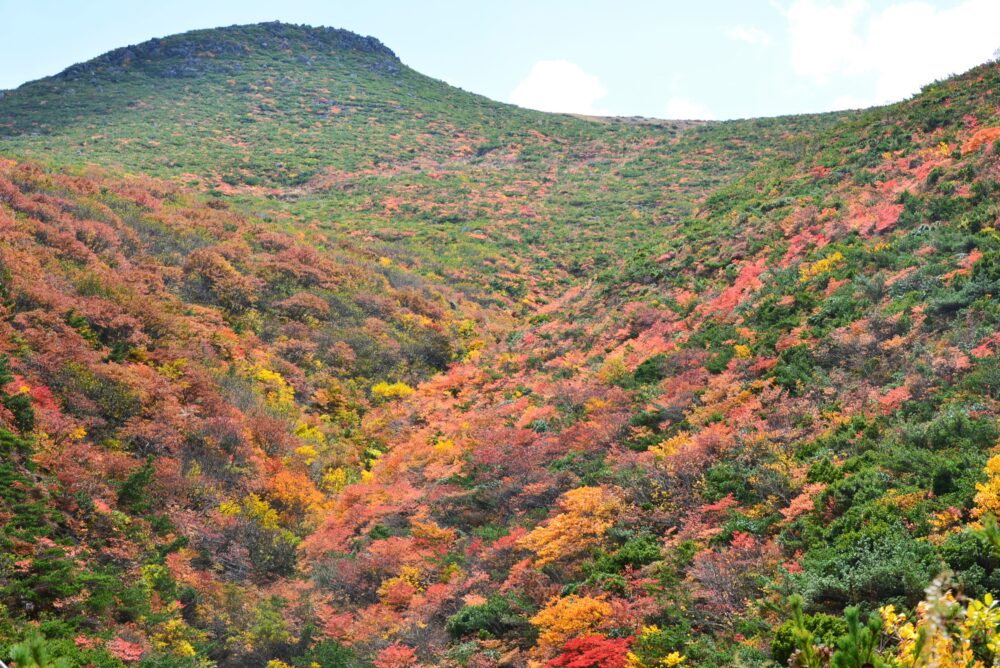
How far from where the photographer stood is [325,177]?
5675 centimetres

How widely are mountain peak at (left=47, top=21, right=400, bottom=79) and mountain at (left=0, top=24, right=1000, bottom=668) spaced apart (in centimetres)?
5423

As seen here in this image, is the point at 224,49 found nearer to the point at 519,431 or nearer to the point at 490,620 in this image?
the point at 519,431

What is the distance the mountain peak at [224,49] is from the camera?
266 ft

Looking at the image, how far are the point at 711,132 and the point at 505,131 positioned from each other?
21690 mm

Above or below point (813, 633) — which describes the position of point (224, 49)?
above

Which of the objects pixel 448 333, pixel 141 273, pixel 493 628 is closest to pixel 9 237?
pixel 141 273

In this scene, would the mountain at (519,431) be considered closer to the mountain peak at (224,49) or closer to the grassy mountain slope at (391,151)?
the grassy mountain slope at (391,151)

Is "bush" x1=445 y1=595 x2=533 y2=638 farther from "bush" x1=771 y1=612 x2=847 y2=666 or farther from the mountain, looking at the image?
"bush" x1=771 y1=612 x2=847 y2=666

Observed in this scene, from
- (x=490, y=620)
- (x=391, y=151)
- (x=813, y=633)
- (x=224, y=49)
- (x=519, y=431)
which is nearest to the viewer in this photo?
(x=813, y=633)

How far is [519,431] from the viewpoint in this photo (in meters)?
17.8

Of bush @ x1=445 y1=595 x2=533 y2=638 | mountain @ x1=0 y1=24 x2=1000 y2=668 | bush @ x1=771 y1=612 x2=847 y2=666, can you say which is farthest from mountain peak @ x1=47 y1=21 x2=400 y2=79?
bush @ x1=771 y1=612 x2=847 y2=666

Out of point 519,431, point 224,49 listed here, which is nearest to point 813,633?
point 519,431

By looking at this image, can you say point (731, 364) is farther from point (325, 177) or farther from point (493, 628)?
point (325, 177)

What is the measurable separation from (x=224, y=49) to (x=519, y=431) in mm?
88616
